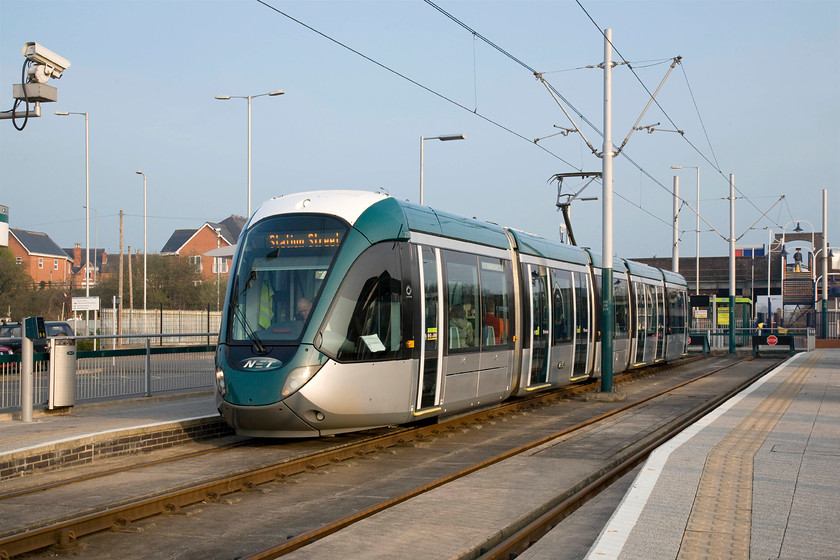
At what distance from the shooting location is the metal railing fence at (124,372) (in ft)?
46.8

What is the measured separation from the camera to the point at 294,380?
10.9 m

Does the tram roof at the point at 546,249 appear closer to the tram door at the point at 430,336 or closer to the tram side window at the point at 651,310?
the tram door at the point at 430,336

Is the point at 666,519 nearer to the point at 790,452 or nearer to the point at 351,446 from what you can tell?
the point at 790,452

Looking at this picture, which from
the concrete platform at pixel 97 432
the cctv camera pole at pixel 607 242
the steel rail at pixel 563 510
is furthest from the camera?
the cctv camera pole at pixel 607 242

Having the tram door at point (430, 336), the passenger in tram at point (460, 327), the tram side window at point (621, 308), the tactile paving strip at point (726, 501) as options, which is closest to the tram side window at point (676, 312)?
the tram side window at point (621, 308)

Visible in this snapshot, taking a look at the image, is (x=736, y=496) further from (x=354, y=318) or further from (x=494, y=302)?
(x=494, y=302)

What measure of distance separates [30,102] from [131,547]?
867 cm

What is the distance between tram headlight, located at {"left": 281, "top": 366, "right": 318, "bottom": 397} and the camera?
10844 millimetres

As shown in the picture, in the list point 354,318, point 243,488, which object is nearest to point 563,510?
point 243,488

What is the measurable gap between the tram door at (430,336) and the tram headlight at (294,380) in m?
2.09

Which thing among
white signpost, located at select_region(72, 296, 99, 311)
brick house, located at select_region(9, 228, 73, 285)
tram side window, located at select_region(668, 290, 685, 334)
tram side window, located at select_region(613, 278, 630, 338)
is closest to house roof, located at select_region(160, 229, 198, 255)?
brick house, located at select_region(9, 228, 73, 285)

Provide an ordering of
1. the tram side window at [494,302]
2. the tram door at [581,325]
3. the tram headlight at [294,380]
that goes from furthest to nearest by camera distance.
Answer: the tram door at [581,325]
the tram side window at [494,302]
the tram headlight at [294,380]

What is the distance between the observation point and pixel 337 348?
11117 mm

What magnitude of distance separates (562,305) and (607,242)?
6.53ft
